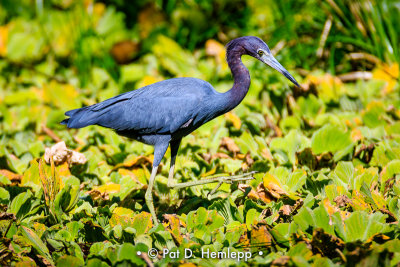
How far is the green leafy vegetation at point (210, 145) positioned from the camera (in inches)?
112

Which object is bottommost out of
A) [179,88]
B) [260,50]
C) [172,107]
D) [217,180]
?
[217,180]

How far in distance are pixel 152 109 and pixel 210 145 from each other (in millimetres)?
1037

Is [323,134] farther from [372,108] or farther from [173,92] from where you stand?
[173,92]

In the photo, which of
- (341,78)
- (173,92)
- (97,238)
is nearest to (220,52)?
(341,78)

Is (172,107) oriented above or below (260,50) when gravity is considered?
below

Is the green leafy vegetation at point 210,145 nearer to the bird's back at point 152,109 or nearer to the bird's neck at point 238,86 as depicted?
the bird's back at point 152,109

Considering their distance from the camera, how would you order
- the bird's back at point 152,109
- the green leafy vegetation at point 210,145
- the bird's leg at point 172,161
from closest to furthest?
the green leafy vegetation at point 210,145 → the bird's back at point 152,109 → the bird's leg at point 172,161

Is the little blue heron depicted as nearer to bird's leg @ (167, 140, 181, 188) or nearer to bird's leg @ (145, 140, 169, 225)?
bird's leg @ (145, 140, 169, 225)

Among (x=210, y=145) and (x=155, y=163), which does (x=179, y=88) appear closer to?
(x=155, y=163)

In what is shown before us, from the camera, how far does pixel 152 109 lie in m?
3.56

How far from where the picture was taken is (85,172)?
13.2ft

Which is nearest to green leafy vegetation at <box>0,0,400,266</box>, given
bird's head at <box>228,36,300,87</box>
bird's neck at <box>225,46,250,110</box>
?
bird's neck at <box>225,46,250,110</box>

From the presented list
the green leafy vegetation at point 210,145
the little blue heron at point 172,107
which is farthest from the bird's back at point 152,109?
the green leafy vegetation at point 210,145

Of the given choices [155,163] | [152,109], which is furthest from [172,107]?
[155,163]
